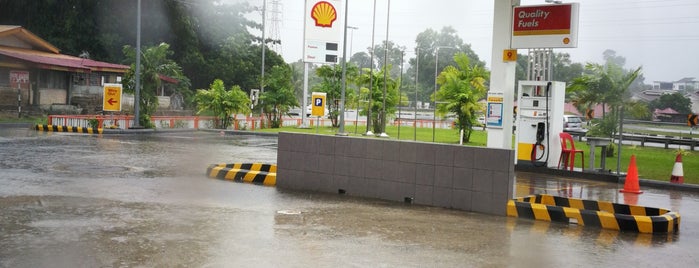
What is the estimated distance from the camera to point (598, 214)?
10219 millimetres

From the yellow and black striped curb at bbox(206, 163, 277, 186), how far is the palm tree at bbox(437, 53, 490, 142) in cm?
1753

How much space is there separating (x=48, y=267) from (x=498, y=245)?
5.04 m

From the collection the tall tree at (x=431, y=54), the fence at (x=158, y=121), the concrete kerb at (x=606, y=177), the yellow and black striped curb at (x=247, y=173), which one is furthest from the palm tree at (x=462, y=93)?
the tall tree at (x=431, y=54)

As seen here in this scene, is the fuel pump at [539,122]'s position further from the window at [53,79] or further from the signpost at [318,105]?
the window at [53,79]

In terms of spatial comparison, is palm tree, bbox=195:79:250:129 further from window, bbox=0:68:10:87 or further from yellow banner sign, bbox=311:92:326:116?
window, bbox=0:68:10:87

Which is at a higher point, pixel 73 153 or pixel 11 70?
pixel 11 70

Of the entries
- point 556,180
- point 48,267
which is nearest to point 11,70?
point 556,180

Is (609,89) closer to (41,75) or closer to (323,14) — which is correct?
(323,14)

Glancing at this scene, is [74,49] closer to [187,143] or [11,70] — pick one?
[11,70]

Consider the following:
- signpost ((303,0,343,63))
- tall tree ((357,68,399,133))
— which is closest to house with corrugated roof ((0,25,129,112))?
signpost ((303,0,343,63))

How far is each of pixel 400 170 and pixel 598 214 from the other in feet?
11.0

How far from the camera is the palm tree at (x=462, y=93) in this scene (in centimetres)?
3133

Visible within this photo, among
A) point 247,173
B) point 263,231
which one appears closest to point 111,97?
point 247,173

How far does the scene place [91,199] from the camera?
36.1 feet
